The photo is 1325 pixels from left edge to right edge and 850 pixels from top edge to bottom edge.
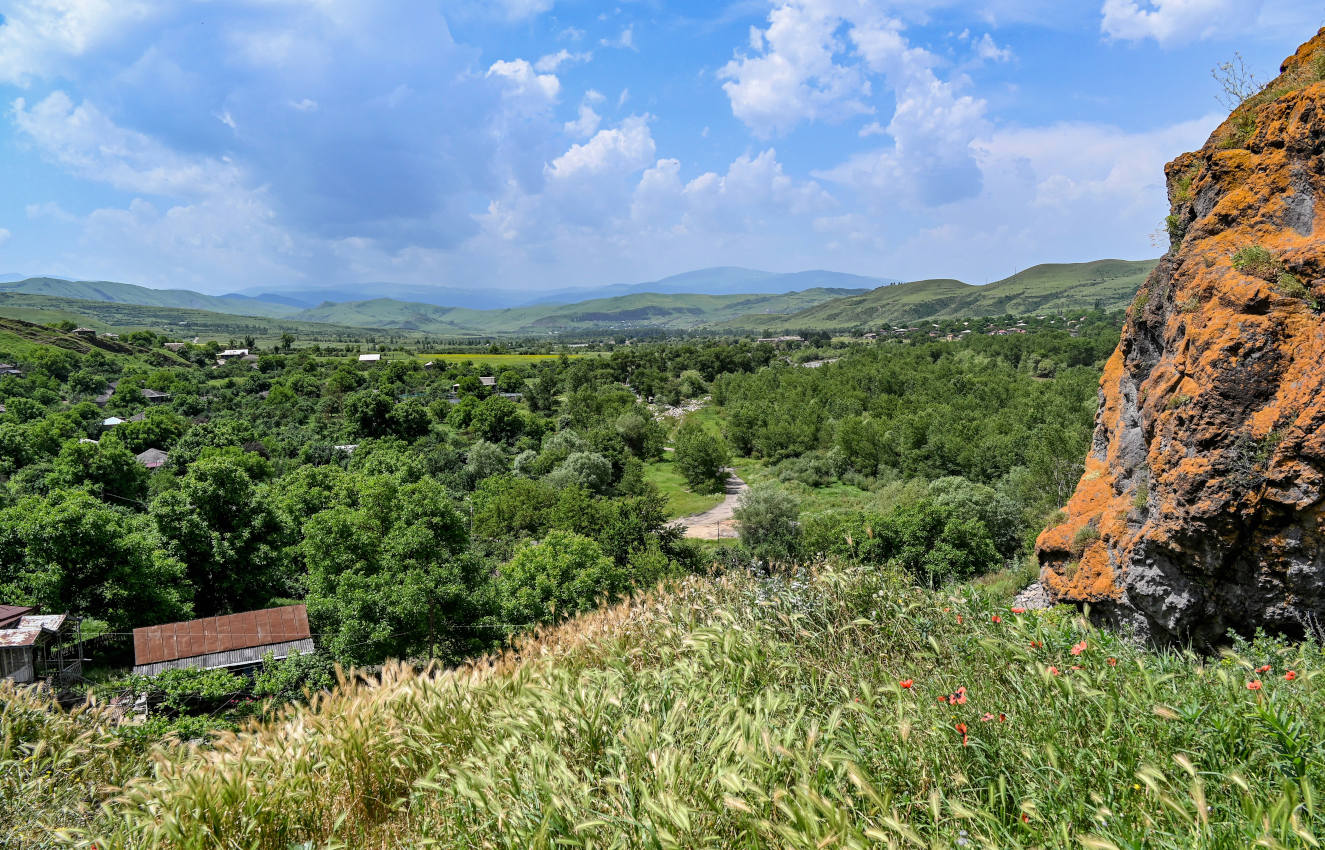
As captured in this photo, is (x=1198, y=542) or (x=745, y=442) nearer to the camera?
(x=1198, y=542)

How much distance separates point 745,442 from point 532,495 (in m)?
28.9

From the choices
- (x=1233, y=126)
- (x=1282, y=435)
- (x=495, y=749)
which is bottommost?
(x=495, y=749)

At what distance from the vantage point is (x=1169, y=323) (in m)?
8.09

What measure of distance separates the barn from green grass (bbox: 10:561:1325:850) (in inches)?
627

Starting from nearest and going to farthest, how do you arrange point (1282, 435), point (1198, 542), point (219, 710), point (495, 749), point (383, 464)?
point (495, 749), point (1282, 435), point (1198, 542), point (219, 710), point (383, 464)

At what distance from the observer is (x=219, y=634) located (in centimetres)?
2042

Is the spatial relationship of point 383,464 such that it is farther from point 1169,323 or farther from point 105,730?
point 1169,323

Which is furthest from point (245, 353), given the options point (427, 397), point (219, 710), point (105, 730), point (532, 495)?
point (105, 730)

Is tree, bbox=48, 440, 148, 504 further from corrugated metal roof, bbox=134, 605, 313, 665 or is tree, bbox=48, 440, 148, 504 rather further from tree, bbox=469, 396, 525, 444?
tree, bbox=469, 396, 525, 444

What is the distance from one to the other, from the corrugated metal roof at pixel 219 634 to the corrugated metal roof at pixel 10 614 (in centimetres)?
276

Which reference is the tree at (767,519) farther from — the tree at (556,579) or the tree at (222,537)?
the tree at (222,537)

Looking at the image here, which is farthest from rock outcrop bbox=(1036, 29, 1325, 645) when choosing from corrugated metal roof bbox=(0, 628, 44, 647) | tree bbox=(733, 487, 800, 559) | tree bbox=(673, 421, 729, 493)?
tree bbox=(673, 421, 729, 493)

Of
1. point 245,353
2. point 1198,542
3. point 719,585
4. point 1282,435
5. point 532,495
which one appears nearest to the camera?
point 1282,435

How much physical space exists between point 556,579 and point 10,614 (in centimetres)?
1468
